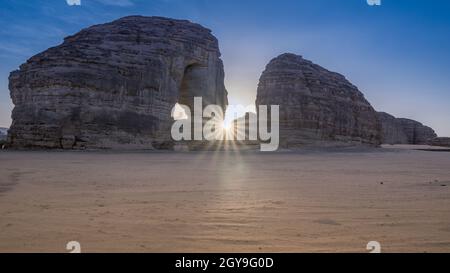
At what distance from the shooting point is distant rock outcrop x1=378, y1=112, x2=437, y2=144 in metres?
66.1

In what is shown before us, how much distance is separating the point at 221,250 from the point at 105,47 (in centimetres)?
2339

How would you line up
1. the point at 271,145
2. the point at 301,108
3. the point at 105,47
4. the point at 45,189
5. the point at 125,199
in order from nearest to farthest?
the point at 125,199 < the point at 45,189 < the point at 105,47 < the point at 271,145 < the point at 301,108

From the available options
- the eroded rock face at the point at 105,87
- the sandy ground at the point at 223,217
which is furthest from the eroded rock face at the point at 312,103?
the sandy ground at the point at 223,217

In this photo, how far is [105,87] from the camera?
21938mm

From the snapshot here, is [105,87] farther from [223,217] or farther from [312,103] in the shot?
[223,217]

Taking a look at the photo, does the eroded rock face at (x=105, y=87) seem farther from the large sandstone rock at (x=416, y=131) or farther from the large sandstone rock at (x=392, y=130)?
the large sandstone rock at (x=416, y=131)

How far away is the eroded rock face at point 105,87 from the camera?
21.0 metres

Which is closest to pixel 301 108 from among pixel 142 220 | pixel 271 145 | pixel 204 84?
pixel 271 145

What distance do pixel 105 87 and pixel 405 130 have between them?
64.3 m

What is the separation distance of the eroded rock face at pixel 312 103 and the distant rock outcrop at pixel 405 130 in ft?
123

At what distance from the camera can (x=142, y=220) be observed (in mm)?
3729

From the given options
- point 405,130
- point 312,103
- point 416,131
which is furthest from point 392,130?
point 312,103

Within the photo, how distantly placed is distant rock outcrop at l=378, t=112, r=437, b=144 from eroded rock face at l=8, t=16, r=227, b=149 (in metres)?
50.9
